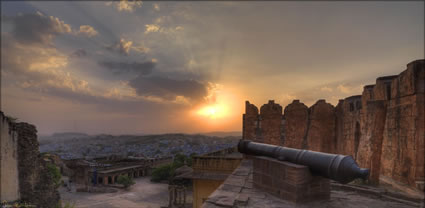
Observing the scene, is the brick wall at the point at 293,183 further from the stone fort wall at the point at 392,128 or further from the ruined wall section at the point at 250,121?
the ruined wall section at the point at 250,121

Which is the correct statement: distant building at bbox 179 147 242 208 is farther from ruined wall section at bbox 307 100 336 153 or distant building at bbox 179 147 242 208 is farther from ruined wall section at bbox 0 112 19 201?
ruined wall section at bbox 0 112 19 201

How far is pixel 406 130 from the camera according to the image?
6.97 meters

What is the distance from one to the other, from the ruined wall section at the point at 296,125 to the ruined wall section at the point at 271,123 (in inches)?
16.4

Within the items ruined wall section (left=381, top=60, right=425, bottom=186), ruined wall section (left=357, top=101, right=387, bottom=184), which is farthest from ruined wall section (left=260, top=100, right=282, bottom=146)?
ruined wall section (left=381, top=60, right=425, bottom=186)

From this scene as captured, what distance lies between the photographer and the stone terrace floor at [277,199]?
4184 mm

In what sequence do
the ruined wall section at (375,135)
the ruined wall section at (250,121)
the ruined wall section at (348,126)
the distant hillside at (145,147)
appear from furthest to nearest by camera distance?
1. the distant hillside at (145,147)
2. the ruined wall section at (250,121)
3. the ruined wall section at (348,126)
4. the ruined wall section at (375,135)

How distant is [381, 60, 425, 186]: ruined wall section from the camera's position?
6543mm

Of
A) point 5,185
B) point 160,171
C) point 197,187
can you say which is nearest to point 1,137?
point 5,185

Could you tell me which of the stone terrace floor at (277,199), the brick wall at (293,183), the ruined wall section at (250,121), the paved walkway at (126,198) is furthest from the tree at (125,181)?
the brick wall at (293,183)

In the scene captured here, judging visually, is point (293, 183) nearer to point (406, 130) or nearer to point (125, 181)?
point (406, 130)

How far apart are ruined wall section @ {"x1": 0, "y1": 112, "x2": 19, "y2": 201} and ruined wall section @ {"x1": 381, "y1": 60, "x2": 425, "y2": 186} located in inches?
634

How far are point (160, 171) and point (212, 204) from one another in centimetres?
3185

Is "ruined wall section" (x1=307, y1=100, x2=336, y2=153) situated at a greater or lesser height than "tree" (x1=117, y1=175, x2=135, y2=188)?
greater

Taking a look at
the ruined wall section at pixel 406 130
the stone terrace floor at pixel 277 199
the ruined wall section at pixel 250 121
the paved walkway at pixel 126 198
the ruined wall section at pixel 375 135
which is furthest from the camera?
the paved walkway at pixel 126 198
